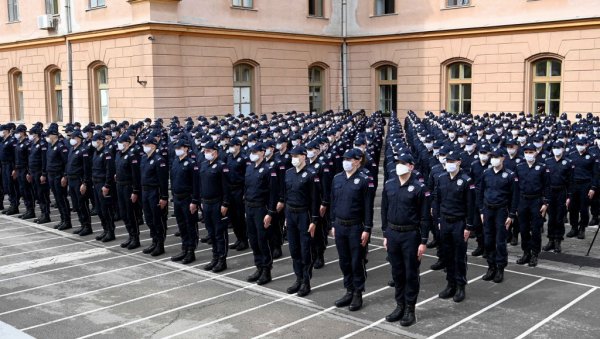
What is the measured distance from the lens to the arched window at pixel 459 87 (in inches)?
1004

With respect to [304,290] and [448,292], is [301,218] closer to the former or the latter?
[304,290]

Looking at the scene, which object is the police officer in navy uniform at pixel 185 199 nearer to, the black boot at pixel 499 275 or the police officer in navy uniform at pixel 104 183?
the police officer in navy uniform at pixel 104 183

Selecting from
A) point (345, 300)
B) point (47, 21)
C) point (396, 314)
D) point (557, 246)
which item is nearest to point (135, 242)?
point (345, 300)

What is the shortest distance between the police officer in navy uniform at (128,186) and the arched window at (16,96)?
64.4 ft

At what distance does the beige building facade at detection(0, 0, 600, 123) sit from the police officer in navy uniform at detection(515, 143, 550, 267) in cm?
1367

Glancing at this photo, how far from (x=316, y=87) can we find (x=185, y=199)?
1842 centimetres

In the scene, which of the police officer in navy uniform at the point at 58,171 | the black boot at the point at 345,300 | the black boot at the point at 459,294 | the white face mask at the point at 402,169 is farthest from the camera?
the police officer in navy uniform at the point at 58,171

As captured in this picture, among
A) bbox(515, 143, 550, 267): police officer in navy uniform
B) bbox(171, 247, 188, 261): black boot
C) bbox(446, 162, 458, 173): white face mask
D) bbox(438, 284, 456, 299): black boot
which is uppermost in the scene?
bbox(446, 162, 458, 173): white face mask

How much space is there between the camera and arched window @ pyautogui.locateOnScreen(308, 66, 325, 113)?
2777 cm

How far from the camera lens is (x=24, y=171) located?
14.3 meters

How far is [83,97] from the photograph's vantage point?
24.2m

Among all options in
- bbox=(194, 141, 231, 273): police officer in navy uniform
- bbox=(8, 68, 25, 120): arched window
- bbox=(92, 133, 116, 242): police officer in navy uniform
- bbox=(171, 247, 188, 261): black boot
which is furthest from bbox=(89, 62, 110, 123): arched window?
bbox=(194, 141, 231, 273): police officer in navy uniform

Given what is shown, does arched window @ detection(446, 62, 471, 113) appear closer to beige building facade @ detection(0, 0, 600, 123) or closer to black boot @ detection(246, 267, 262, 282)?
beige building facade @ detection(0, 0, 600, 123)

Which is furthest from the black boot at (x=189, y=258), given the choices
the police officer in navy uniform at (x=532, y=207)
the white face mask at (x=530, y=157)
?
the white face mask at (x=530, y=157)
